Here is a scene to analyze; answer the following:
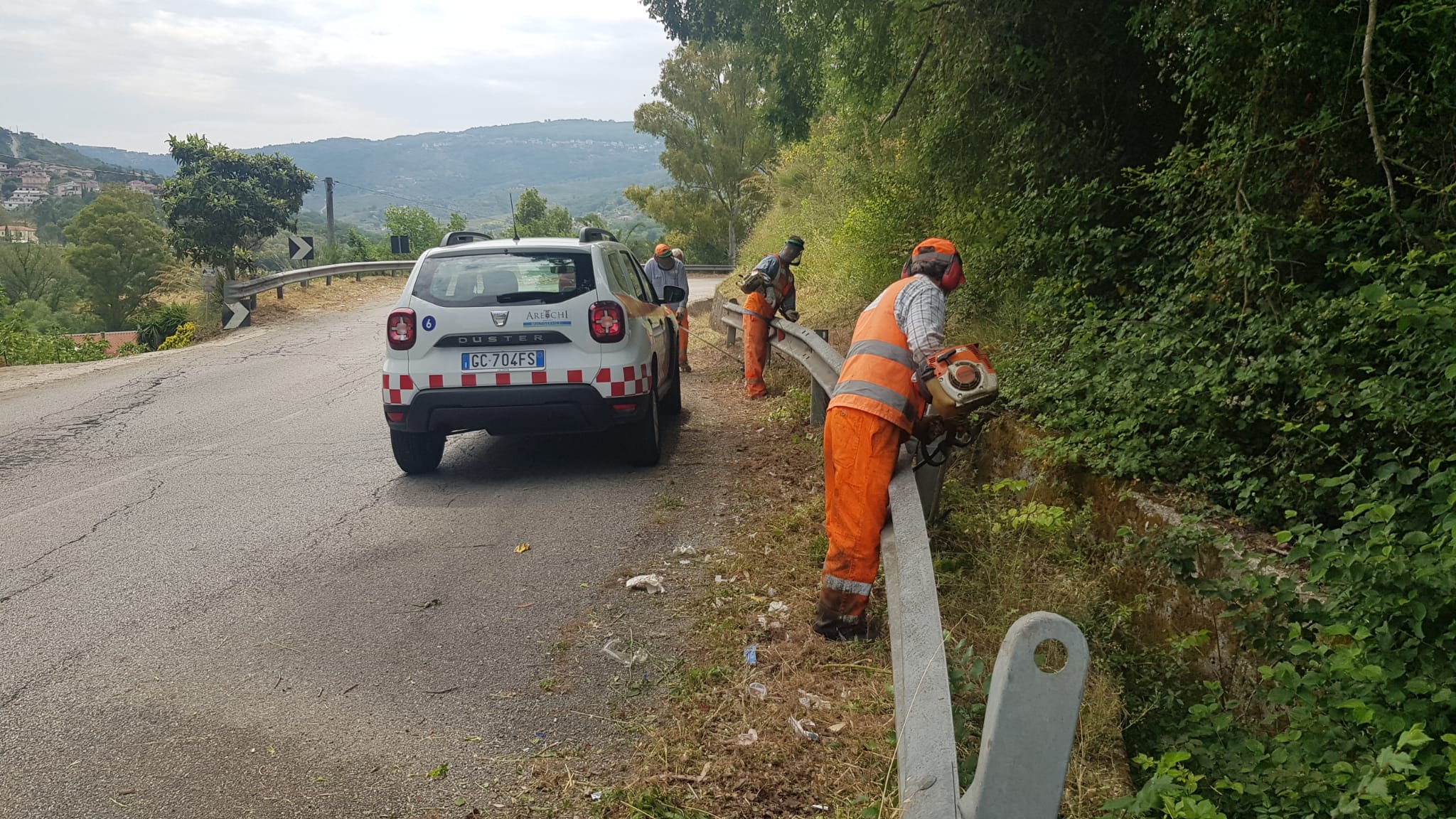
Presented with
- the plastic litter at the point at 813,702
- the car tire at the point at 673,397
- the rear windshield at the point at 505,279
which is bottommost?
the plastic litter at the point at 813,702

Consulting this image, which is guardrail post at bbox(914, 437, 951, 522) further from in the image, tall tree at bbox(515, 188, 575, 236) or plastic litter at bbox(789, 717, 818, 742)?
tall tree at bbox(515, 188, 575, 236)

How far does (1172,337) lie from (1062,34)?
9.32ft

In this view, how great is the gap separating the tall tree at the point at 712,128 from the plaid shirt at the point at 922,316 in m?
47.3

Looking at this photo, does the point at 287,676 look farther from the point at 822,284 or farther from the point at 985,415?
the point at 822,284

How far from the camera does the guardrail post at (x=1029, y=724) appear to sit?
202 centimetres

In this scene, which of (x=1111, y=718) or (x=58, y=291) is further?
(x=58, y=291)

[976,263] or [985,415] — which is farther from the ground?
[976,263]

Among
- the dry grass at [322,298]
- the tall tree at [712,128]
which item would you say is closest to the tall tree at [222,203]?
the dry grass at [322,298]

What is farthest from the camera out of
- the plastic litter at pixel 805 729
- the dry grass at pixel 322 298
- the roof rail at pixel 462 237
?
the dry grass at pixel 322 298

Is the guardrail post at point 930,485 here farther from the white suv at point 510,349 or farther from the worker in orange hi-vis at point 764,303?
the worker in orange hi-vis at point 764,303

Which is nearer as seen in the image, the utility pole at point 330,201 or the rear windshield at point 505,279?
the rear windshield at point 505,279

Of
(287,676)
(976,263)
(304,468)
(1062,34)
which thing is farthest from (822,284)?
(287,676)

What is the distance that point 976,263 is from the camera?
8.27 m

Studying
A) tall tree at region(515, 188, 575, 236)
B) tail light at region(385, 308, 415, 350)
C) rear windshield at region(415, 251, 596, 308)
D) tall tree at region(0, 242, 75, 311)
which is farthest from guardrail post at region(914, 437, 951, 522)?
tall tree at region(0, 242, 75, 311)
